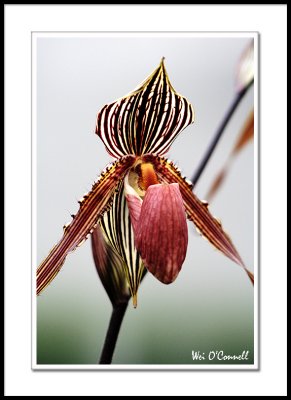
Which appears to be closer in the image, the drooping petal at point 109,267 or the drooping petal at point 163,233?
the drooping petal at point 163,233

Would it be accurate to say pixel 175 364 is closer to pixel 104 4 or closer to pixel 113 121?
pixel 113 121

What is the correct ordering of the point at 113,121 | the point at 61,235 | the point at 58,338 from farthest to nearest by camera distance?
the point at 58,338 → the point at 61,235 → the point at 113,121

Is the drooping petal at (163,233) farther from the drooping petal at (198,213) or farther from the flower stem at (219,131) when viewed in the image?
the flower stem at (219,131)

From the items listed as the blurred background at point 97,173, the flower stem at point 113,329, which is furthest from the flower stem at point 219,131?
the flower stem at point 113,329

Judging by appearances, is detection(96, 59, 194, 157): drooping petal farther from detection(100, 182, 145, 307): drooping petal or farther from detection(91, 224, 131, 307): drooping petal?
detection(91, 224, 131, 307): drooping petal

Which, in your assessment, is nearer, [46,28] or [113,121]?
[113,121]

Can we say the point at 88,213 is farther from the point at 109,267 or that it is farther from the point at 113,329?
the point at 113,329

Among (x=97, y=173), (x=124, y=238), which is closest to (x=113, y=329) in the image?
(x=124, y=238)
